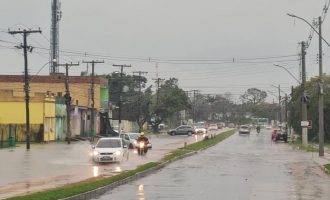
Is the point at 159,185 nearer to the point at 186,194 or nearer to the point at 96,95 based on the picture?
the point at 186,194

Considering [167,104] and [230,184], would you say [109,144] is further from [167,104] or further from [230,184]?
[167,104]

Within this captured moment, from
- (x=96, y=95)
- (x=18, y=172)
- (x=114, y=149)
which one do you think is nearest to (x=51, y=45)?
(x=96, y=95)

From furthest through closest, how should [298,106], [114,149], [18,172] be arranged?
[298,106]
[114,149]
[18,172]

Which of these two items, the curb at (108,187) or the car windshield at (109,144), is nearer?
the curb at (108,187)

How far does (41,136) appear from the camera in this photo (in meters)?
71.2

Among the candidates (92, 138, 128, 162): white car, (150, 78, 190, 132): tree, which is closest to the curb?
(92, 138, 128, 162): white car

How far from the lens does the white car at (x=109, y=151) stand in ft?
120

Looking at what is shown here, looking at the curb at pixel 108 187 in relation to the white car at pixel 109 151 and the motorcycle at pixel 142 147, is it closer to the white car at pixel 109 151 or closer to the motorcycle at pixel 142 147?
the white car at pixel 109 151

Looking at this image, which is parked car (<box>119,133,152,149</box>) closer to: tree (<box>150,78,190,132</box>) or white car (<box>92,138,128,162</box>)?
white car (<box>92,138,128,162</box>)

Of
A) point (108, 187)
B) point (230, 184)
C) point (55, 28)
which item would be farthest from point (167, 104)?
point (108, 187)

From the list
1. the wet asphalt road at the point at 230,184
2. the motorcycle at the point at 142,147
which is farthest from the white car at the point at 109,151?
the motorcycle at the point at 142,147

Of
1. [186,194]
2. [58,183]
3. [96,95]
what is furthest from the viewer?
[96,95]

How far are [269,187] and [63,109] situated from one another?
59468mm

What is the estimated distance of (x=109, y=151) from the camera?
120ft
